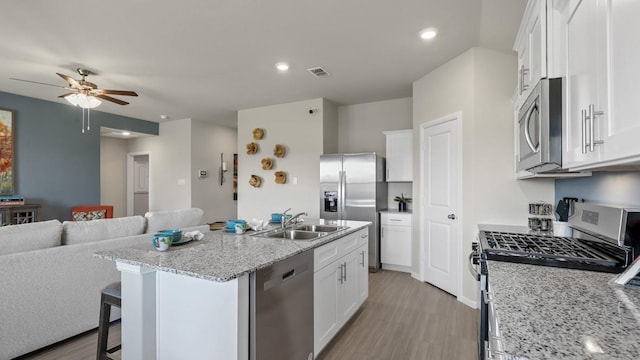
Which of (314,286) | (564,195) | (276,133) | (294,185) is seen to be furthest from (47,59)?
(564,195)

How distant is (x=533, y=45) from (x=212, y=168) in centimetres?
689

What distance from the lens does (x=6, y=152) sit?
474 cm

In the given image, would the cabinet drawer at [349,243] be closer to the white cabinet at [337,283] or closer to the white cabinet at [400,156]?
the white cabinet at [337,283]

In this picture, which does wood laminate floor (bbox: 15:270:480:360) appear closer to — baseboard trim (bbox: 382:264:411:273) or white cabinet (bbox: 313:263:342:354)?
white cabinet (bbox: 313:263:342:354)

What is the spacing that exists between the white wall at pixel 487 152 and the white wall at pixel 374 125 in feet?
5.64

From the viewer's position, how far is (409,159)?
4.41 m

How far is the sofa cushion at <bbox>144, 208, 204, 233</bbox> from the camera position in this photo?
9.80 feet

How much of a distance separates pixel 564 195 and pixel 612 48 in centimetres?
210

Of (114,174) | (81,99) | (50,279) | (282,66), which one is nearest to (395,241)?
(282,66)

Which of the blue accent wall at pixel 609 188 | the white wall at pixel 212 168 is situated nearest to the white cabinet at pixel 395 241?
the blue accent wall at pixel 609 188

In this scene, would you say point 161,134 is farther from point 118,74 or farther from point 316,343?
point 316,343

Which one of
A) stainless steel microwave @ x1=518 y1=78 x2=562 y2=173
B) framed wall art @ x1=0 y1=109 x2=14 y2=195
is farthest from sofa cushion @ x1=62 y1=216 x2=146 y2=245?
framed wall art @ x1=0 y1=109 x2=14 y2=195

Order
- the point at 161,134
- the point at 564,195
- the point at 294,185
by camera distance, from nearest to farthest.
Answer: the point at 564,195, the point at 294,185, the point at 161,134

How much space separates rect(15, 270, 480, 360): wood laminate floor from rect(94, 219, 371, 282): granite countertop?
933 millimetres
